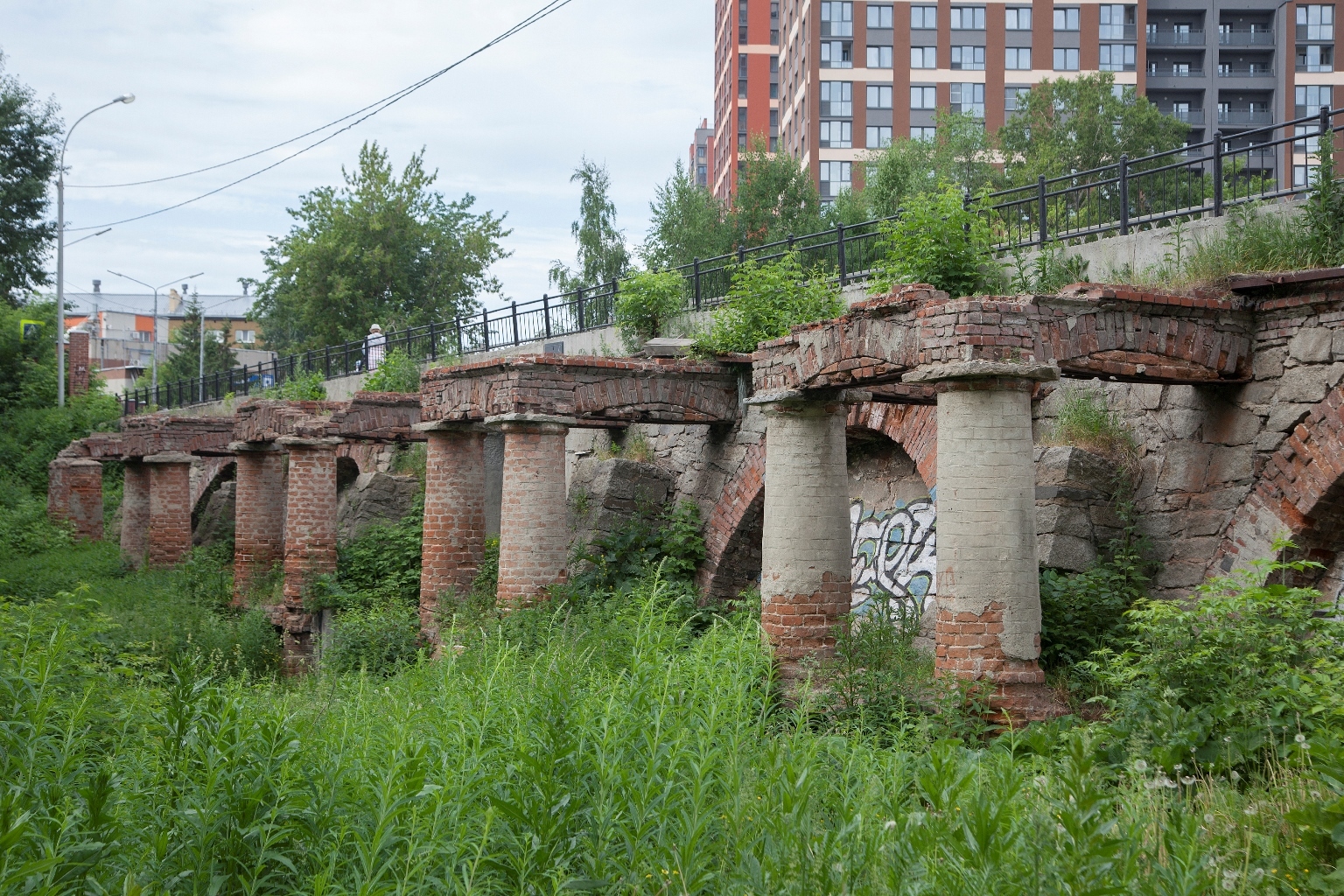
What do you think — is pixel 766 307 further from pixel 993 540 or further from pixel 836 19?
pixel 836 19

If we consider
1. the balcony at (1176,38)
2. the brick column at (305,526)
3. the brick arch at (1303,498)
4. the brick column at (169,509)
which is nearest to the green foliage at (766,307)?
the brick arch at (1303,498)

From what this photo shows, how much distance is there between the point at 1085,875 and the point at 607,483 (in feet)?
37.1

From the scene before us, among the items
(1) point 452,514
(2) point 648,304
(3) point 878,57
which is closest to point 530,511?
(1) point 452,514

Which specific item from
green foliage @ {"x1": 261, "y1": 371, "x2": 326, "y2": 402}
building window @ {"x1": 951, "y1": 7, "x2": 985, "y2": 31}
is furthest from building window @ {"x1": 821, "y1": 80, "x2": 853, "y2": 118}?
green foliage @ {"x1": 261, "y1": 371, "x2": 326, "y2": 402}

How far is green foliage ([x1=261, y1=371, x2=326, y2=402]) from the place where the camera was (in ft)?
90.0

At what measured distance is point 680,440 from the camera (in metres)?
15.7

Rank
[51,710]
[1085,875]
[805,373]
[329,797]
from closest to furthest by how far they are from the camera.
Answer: [1085,875]
[329,797]
[51,710]
[805,373]

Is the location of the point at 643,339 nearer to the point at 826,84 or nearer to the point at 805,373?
the point at 805,373

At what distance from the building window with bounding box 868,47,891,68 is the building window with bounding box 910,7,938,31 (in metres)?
1.43

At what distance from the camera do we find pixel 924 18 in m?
50.5

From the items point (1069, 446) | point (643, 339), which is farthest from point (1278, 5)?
point (1069, 446)

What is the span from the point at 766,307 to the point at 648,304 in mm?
3631

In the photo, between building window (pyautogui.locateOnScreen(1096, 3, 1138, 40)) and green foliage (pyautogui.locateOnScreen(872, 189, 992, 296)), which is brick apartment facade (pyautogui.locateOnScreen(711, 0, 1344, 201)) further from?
green foliage (pyautogui.locateOnScreen(872, 189, 992, 296))

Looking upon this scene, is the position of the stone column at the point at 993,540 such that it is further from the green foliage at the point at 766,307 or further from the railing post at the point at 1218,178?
the green foliage at the point at 766,307
